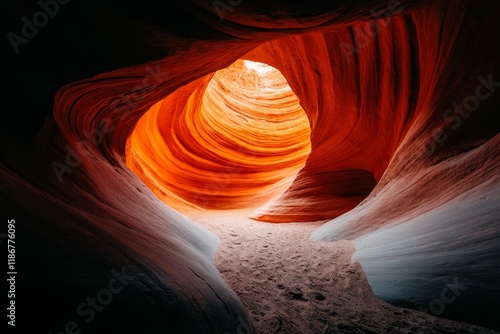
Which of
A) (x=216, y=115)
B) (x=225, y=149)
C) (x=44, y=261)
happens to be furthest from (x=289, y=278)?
(x=216, y=115)

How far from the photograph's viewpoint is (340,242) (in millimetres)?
4258

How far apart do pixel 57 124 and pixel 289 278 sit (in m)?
2.78

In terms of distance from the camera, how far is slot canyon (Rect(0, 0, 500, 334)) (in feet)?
5.12

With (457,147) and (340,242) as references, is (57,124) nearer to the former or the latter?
(340,242)

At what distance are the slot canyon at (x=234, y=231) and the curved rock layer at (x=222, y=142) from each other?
492cm
